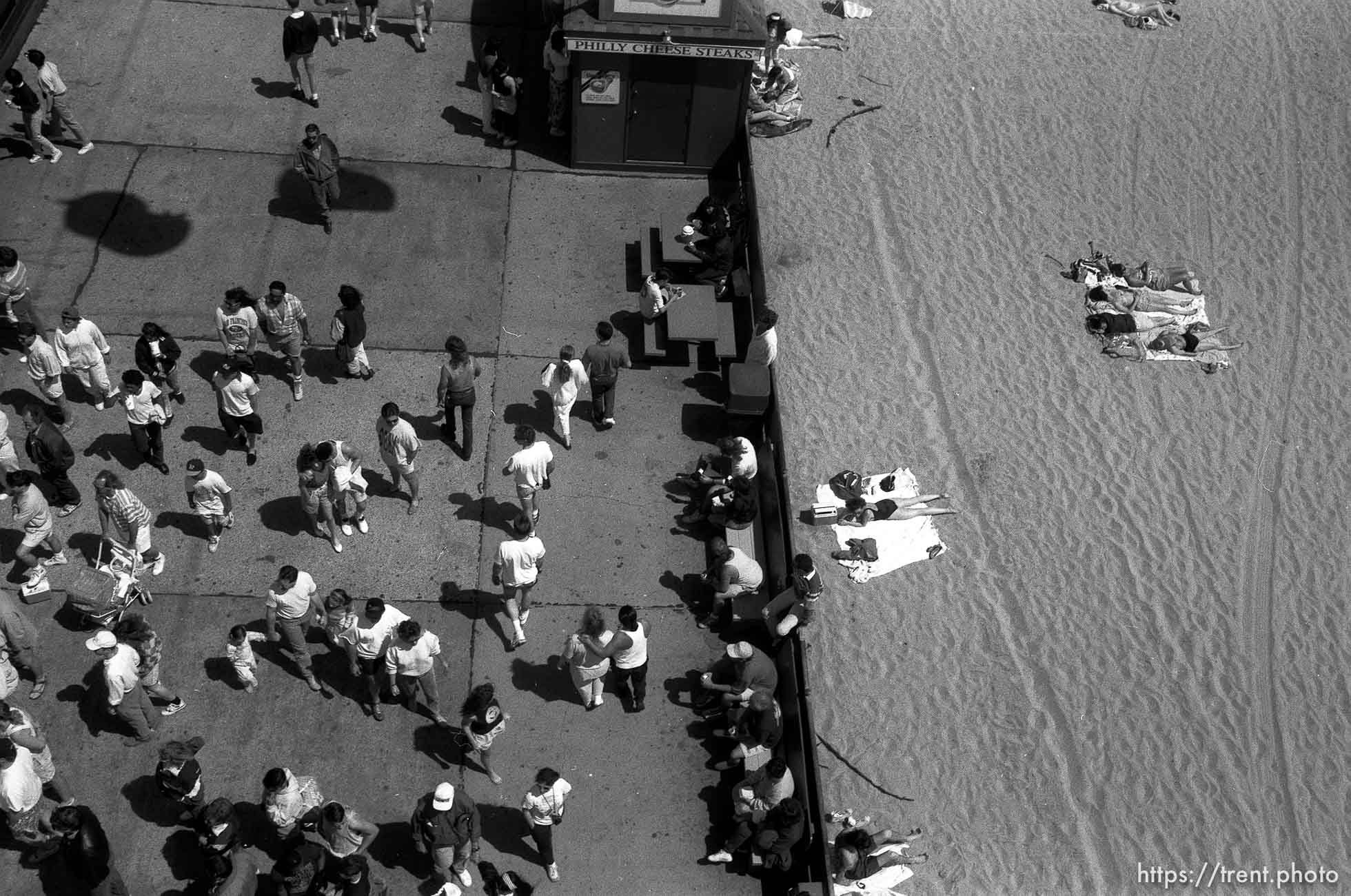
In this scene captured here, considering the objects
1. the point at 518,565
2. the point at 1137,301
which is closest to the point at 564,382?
the point at 518,565

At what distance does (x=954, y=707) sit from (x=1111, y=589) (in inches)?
108

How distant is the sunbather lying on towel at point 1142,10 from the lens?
20.7 m

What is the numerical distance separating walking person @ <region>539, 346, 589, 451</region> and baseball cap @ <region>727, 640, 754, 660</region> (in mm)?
3606

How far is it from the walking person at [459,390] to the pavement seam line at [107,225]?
511 centimetres

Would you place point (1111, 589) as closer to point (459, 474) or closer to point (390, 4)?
point (459, 474)

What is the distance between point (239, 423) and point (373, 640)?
349cm

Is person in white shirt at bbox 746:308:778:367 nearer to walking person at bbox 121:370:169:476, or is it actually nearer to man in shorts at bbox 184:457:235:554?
man in shorts at bbox 184:457:235:554

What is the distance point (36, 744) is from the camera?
9.74 meters

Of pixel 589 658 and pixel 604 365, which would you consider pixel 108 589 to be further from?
pixel 604 365

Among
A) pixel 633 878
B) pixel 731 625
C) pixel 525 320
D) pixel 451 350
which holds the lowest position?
pixel 633 878

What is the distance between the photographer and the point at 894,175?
1778 cm

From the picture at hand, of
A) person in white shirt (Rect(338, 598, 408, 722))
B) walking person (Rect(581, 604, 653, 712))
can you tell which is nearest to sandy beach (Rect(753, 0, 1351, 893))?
walking person (Rect(581, 604, 653, 712))

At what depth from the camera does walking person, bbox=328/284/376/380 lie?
1277 cm

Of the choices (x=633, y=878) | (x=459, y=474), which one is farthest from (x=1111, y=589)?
(x=459, y=474)
